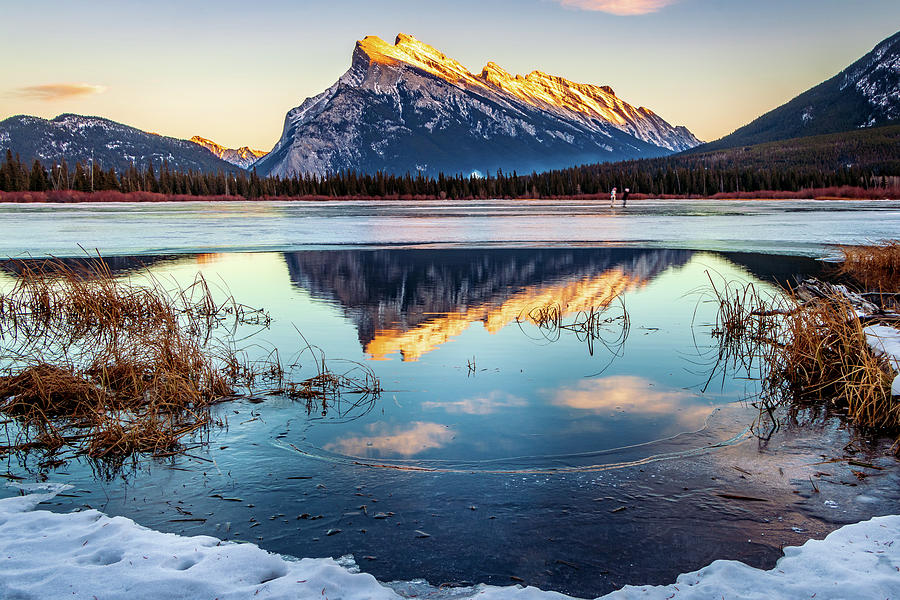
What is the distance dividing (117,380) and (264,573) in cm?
523

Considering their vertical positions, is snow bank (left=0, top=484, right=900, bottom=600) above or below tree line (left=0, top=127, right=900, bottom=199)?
below

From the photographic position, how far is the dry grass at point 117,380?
6711 millimetres

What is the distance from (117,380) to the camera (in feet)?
27.9

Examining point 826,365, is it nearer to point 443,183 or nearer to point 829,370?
point 829,370

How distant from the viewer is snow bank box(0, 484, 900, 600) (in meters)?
3.95

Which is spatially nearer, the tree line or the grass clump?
the grass clump

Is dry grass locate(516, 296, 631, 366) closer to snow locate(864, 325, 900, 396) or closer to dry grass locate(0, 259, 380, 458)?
snow locate(864, 325, 900, 396)

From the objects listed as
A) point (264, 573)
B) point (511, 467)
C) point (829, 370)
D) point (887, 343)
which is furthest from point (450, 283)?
point (264, 573)

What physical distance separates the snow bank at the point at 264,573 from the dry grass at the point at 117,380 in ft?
6.66

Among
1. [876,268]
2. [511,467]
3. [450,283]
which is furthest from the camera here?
[450,283]

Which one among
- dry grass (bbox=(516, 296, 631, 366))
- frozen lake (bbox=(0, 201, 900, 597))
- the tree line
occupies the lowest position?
frozen lake (bbox=(0, 201, 900, 597))

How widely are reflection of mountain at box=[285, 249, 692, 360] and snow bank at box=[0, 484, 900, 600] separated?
5980 mm

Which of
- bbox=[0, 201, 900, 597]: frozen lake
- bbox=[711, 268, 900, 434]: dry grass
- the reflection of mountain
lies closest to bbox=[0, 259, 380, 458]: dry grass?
bbox=[0, 201, 900, 597]: frozen lake

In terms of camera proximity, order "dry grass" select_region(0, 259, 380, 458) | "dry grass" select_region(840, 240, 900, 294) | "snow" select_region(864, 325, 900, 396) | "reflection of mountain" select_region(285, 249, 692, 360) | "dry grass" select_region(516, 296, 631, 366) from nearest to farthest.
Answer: "dry grass" select_region(0, 259, 380, 458)
"snow" select_region(864, 325, 900, 396)
"dry grass" select_region(516, 296, 631, 366)
"reflection of mountain" select_region(285, 249, 692, 360)
"dry grass" select_region(840, 240, 900, 294)
